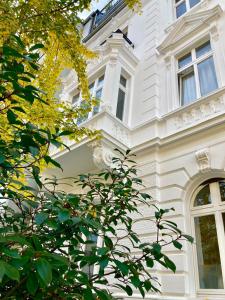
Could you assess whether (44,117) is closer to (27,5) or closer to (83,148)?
(27,5)

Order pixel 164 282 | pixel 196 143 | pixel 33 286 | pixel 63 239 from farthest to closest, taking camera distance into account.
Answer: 1. pixel 196 143
2. pixel 164 282
3. pixel 63 239
4. pixel 33 286

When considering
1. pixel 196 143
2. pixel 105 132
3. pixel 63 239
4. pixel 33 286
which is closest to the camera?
pixel 33 286

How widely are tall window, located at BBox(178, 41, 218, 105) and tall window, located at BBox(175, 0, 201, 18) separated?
2678mm

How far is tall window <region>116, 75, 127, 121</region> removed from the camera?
7766 mm

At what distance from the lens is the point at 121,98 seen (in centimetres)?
803

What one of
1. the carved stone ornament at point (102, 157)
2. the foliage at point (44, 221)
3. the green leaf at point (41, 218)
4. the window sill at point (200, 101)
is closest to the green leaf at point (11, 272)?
the foliage at point (44, 221)

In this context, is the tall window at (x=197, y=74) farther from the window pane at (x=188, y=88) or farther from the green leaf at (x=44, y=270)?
the green leaf at (x=44, y=270)

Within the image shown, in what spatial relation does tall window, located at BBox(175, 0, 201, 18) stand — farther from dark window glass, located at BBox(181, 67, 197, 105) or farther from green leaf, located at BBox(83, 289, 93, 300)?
green leaf, located at BBox(83, 289, 93, 300)

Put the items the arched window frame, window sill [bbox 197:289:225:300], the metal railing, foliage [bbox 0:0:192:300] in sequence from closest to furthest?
foliage [bbox 0:0:192:300] → window sill [bbox 197:289:225:300] → the arched window frame → the metal railing

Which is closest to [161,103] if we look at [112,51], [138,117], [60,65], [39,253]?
[138,117]

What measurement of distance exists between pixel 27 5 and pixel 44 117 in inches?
57.6

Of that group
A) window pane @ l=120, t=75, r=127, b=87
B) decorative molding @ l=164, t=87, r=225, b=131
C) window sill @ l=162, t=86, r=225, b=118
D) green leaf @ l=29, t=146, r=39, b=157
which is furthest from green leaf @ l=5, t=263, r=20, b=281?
window pane @ l=120, t=75, r=127, b=87

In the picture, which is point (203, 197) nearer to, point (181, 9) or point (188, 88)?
point (188, 88)

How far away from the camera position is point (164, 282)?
15.4 ft
